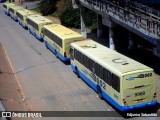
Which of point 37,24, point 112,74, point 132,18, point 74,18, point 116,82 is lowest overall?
point 74,18

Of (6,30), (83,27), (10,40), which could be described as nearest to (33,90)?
(83,27)

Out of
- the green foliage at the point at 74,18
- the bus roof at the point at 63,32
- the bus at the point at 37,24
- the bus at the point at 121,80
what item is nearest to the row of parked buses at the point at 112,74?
the bus at the point at 121,80

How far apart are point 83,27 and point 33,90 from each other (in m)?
18.2

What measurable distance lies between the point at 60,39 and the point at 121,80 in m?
13.2

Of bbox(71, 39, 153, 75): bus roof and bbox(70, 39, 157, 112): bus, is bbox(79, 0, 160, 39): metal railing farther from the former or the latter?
bbox(70, 39, 157, 112): bus

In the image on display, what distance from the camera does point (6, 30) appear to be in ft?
173

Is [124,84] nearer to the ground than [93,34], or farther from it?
farther from it

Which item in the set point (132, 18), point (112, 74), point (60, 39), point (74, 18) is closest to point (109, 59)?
point (112, 74)

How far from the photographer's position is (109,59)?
2078cm

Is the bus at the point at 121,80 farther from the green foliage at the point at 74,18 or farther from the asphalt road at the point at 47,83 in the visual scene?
the green foliage at the point at 74,18

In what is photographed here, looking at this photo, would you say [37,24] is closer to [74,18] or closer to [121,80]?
[74,18]

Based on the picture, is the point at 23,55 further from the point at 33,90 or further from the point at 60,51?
the point at 33,90

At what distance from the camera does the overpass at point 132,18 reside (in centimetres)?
2339

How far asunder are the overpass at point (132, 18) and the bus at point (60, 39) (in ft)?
12.1
